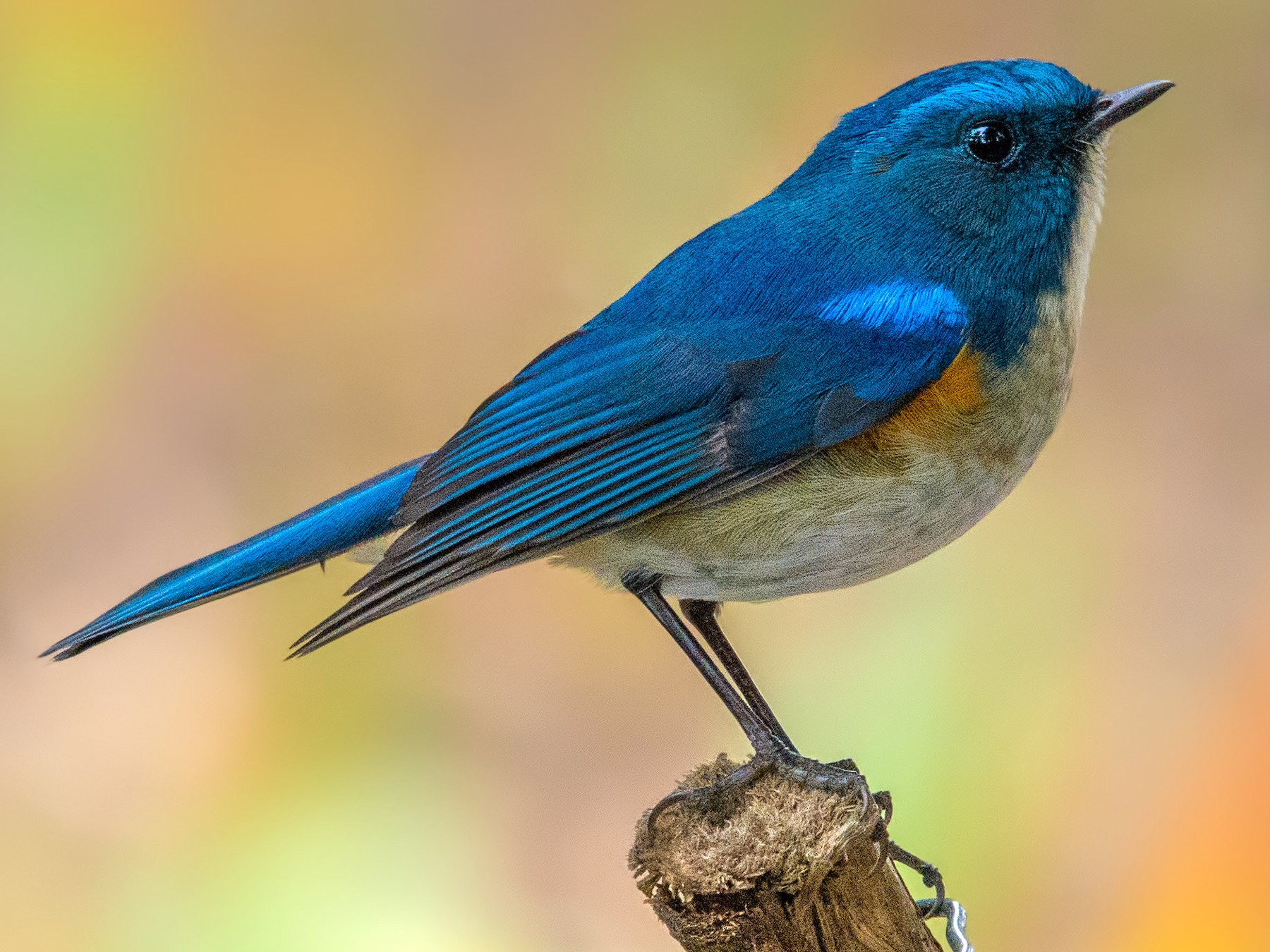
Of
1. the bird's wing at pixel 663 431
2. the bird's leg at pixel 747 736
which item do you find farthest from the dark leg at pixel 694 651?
the bird's wing at pixel 663 431

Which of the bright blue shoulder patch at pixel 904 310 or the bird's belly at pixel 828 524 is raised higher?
the bright blue shoulder patch at pixel 904 310

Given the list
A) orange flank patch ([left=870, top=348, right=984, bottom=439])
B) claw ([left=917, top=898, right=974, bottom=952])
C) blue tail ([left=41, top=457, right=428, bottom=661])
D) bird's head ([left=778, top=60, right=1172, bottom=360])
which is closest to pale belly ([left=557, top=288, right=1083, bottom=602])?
orange flank patch ([left=870, top=348, right=984, bottom=439])

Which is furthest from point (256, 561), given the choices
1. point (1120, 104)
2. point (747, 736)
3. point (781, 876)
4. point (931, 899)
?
point (1120, 104)

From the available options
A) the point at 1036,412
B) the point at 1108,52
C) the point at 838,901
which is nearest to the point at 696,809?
the point at 838,901

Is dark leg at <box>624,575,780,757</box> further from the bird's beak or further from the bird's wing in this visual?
the bird's beak

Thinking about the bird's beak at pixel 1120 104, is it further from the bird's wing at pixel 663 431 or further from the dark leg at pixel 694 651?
the dark leg at pixel 694 651

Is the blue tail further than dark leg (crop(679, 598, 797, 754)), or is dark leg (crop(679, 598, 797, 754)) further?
dark leg (crop(679, 598, 797, 754))

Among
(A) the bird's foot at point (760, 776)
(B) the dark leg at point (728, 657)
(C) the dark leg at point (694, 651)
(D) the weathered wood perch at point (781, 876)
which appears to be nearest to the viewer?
(D) the weathered wood perch at point (781, 876)
